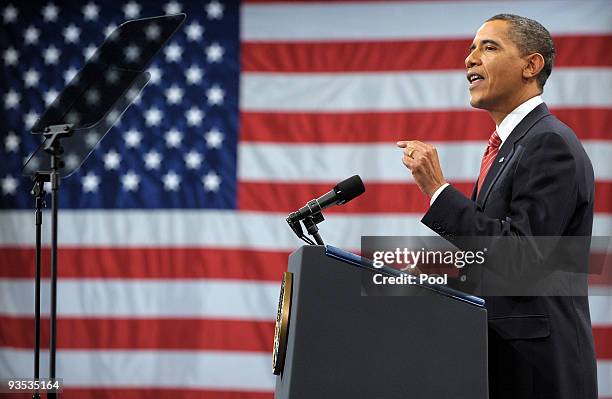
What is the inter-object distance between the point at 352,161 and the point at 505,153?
1.87m

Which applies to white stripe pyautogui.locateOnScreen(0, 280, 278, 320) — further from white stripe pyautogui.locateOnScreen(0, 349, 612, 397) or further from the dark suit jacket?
the dark suit jacket

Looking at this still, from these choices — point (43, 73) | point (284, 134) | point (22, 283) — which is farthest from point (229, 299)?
point (43, 73)

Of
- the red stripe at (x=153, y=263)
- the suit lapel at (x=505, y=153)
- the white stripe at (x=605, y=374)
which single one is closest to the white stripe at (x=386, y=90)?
the red stripe at (x=153, y=263)

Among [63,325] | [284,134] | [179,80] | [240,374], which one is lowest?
[240,374]

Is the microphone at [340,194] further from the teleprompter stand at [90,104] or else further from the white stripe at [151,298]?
the white stripe at [151,298]

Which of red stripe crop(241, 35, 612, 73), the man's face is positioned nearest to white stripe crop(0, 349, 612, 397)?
red stripe crop(241, 35, 612, 73)

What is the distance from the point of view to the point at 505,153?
5.29ft

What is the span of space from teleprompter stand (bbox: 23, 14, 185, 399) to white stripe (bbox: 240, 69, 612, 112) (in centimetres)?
144

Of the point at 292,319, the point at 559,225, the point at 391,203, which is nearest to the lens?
the point at 292,319

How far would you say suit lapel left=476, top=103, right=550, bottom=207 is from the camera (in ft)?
5.22

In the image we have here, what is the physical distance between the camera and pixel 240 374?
11.4ft

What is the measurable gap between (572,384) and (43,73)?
10.2 feet

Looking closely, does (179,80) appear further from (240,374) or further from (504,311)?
(504,311)

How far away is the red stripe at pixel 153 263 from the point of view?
3.47m
